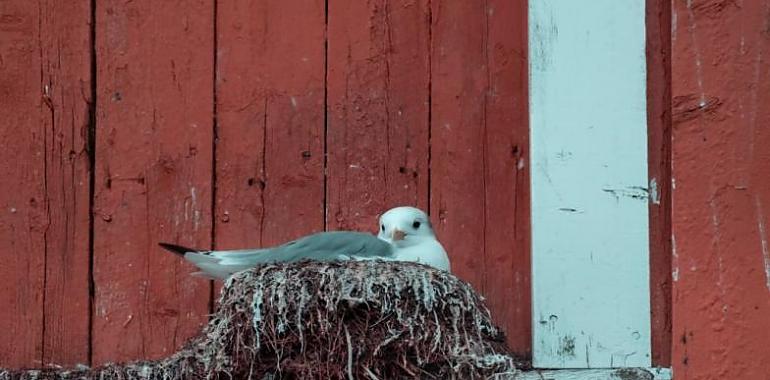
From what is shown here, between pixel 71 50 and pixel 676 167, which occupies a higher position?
pixel 71 50

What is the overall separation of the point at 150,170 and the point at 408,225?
0.56 m

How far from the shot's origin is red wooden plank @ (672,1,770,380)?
1.97 m

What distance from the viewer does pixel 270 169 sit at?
2832mm

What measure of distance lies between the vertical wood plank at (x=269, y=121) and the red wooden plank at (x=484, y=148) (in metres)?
0.26

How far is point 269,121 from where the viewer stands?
112 inches

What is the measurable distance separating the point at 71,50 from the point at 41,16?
0.10 m

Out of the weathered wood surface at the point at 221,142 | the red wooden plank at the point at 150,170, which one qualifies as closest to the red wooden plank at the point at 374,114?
the weathered wood surface at the point at 221,142

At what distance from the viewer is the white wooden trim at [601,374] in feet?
8.12

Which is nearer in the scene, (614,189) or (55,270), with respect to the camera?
(614,189)

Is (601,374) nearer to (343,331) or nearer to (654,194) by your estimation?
(654,194)

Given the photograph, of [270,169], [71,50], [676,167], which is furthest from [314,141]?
[676,167]

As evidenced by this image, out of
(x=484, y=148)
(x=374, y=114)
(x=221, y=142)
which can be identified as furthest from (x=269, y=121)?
(x=484, y=148)

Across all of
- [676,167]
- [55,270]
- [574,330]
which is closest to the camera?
[676,167]

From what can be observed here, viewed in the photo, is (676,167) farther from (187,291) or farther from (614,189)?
(187,291)
